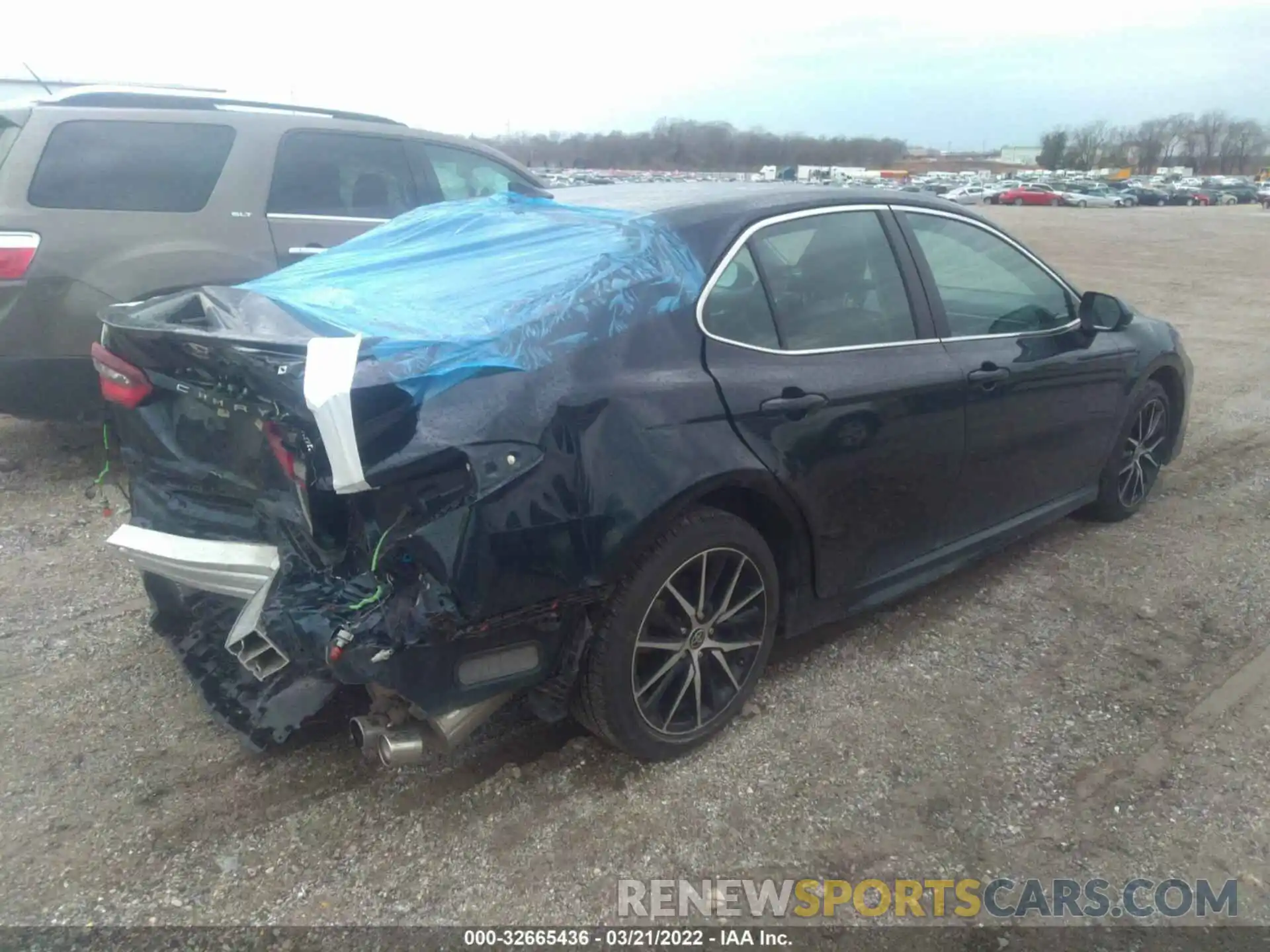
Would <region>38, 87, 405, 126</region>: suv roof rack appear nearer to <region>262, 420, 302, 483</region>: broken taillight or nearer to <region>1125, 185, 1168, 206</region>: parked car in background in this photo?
<region>262, 420, 302, 483</region>: broken taillight

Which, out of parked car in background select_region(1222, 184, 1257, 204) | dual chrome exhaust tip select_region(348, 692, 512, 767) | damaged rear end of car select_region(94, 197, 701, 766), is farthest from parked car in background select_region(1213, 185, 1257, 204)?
dual chrome exhaust tip select_region(348, 692, 512, 767)

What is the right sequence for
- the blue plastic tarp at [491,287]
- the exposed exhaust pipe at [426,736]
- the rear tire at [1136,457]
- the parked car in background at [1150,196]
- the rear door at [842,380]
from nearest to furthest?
the blue plastic tarp at [491,287]
the exposed exhaust pipe at [426,736]
the rear door at [842,380]
the rear tire at [1136,457]
the parked car in background at [1150,196]

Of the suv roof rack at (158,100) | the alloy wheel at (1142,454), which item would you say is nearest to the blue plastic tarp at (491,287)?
the suv roof rack at (158,100)

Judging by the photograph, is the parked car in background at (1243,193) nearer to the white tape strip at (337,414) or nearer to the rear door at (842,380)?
the rear door at (842,380)

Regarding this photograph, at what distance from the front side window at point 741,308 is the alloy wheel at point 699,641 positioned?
26.1 inches

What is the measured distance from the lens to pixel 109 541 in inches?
118

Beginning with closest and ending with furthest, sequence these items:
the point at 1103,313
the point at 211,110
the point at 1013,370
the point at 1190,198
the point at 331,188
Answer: the point at 1013,370 → the point at 1103,313 → the point at 211,110 → the point at 331,188 → the point at 1190,198

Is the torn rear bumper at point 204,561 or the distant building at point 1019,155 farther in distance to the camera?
the distant building at point 1019,155

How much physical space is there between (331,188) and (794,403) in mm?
4098

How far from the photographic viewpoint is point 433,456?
235 centimetres

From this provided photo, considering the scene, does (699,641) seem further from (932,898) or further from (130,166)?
(130,166)

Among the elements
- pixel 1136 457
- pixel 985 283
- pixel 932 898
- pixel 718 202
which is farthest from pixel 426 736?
pixel 1136 457

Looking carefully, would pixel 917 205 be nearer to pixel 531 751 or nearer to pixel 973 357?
pixel 973 357

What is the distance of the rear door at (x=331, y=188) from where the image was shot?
5.77 metres
